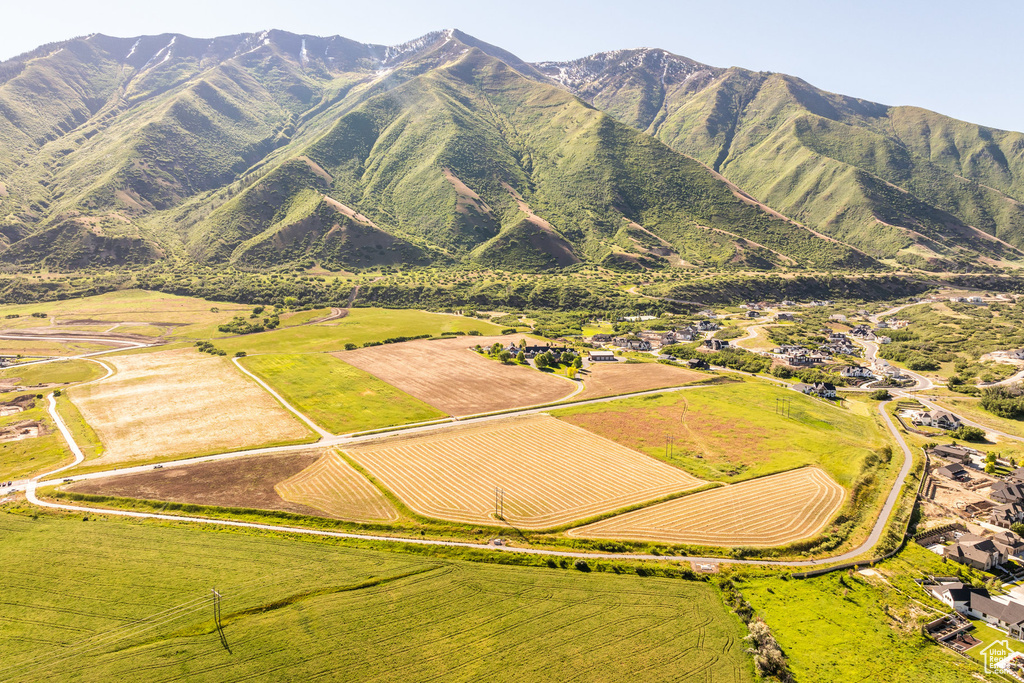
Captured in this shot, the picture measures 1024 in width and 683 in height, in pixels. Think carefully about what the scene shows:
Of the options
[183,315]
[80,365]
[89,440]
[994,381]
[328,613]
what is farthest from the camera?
[183,315]

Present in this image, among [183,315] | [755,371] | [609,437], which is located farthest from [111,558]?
[183,315]

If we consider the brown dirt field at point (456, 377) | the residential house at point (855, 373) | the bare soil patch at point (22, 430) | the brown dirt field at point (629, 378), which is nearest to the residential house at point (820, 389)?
the residential house at point (855, 373)

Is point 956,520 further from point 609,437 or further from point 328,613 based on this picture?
point 328,613

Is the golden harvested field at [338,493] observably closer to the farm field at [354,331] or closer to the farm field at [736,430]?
the farm field at [736,430]

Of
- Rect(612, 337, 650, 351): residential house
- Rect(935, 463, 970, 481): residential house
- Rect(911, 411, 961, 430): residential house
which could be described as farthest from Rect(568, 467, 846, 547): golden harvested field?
Rect(612, 337, 650, 351): residential house

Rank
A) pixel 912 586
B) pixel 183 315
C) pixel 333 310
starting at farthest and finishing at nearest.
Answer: pixel 333 310
pixel 183 315
pixel 912 586

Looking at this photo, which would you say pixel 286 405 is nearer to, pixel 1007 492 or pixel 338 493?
→ pixel 338 493

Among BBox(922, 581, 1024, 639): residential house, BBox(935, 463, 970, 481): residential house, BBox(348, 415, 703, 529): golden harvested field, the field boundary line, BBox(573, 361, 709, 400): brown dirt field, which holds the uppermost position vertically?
BBox(935, 463, 970, 481): residential house

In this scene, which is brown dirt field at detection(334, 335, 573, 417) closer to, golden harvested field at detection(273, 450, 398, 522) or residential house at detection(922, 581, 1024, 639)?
golden harvested field at detection(273, 450, 398, 522)
